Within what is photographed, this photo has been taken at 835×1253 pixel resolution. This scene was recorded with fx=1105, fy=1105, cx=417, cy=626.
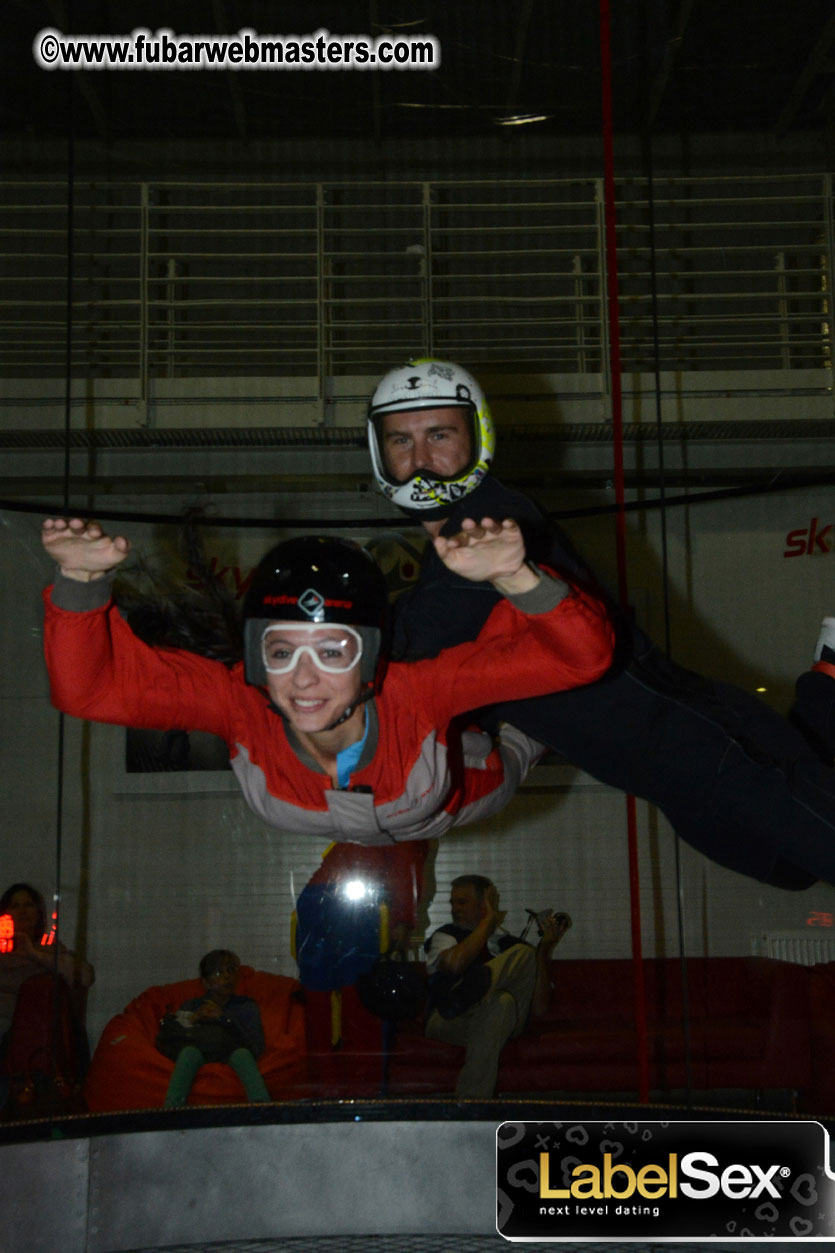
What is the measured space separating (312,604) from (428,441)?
0.56 metres

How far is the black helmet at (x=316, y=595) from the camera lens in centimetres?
187

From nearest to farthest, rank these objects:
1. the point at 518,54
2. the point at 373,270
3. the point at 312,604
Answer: the point at 312,604 < the point at 373,270 < the point at 518,54

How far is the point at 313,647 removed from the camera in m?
1.90

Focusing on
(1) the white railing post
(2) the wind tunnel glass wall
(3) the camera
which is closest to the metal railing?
(1) the white railing post

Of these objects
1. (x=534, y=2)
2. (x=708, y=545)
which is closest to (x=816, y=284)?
(x=708, y=545)

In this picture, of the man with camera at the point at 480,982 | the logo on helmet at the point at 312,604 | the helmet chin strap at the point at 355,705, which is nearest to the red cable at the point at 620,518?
the man with camera at the point at 480,982

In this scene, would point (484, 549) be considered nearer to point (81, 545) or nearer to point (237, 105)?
point (81, 545)

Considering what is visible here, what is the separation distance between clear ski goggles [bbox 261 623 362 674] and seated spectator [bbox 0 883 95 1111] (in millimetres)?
1815

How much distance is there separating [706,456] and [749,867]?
1791 mm

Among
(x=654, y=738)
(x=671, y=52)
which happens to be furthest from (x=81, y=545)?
(x=671, y=52)

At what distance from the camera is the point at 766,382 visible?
3.61 metres

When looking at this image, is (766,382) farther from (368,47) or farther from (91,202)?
(91,202)

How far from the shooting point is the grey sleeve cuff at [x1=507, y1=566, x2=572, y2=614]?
1.61 meters

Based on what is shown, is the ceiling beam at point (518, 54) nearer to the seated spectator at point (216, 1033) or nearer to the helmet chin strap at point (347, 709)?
the helmet chin strap at point (347, 709)
